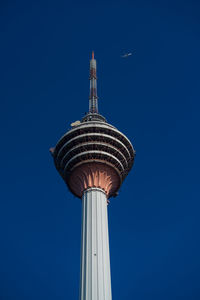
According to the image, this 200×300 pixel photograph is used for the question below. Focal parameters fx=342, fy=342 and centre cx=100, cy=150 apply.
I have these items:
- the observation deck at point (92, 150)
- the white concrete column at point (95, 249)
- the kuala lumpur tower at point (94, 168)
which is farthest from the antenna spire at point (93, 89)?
the white concrete column at point (95, 249)

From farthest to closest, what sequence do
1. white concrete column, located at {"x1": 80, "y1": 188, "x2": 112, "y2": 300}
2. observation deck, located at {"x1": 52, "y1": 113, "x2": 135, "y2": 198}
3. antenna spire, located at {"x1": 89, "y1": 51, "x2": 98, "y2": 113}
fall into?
antenna spire, located at {"x1": 89, "y1": 51, "x2": 98, "y2": 113}
observation deck, located at {"x1": 52, "y1": 113, "x2": 135, "y2": 198}
white concrete column, located at {"x1": 80, "y1": 188, "x2": 112, "y2": 300}

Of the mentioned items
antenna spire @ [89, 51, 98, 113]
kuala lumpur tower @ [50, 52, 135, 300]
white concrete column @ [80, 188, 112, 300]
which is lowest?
white concrete column @ [80, 188, 112, 300]

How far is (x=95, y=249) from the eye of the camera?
1459 inches

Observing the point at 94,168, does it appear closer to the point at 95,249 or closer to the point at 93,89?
the point at 95,249

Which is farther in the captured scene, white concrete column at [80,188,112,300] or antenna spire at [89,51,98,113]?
antenna spire at [89,51,98,113]

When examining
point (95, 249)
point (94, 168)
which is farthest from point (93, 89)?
point (95, 249)

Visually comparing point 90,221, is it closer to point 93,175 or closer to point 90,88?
point 93,175

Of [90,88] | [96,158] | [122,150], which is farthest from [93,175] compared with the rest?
[90,88]

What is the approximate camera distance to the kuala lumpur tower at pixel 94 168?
38591 mm

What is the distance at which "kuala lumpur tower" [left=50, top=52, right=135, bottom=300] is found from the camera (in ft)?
127

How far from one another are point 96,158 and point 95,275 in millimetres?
14234

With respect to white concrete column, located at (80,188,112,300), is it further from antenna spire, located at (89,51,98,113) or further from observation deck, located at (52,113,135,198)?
antenna spire, located at (89,51,98,113)

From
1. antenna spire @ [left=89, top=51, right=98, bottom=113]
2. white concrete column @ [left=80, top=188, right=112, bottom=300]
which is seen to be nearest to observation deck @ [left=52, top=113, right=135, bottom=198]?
white concrete column @ [left=80, top=188, right=112, bottom=300]

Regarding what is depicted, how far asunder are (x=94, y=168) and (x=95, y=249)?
10.3m
